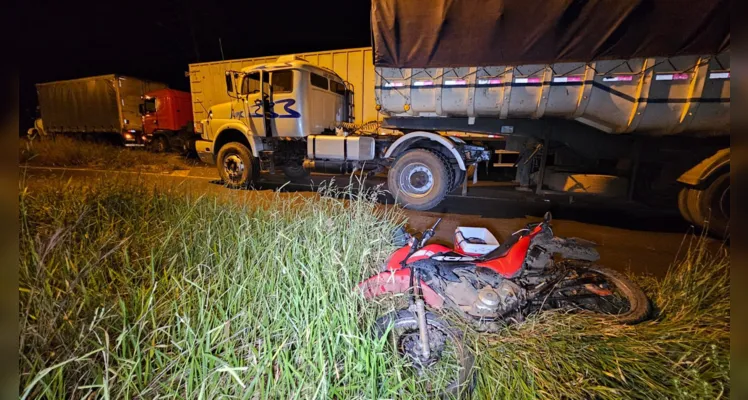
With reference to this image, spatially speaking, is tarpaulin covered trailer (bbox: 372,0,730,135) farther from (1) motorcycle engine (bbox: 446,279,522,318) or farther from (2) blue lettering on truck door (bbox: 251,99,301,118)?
(1) motorcycle engine (bbox: 446,279,522,318)

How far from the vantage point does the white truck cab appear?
17.7ft

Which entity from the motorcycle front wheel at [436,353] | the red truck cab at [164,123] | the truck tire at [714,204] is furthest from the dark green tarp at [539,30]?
the red truck cab at [164,123]

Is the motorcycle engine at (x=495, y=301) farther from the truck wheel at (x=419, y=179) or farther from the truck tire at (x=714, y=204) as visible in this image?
the truck tire at (x=714, y=204)

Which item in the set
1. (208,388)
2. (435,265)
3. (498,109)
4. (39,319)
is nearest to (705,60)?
(498,109)

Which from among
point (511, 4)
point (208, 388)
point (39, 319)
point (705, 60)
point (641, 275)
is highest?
point (511, 4)

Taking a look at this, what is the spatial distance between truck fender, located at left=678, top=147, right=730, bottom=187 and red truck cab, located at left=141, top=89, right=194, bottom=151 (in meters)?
15.5

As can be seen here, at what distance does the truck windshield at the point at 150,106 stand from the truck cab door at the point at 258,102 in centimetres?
972

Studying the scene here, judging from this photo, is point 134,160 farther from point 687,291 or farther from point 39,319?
point 687,291

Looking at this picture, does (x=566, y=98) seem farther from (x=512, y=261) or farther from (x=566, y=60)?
(x=512, y=261)

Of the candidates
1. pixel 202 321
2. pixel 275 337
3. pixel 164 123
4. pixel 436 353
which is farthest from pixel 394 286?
pixel 164 123

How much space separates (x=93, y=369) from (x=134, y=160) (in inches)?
465

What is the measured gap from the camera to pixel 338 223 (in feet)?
8.82

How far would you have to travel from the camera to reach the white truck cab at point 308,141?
540 cm

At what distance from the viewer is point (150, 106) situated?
13000 millimetres
